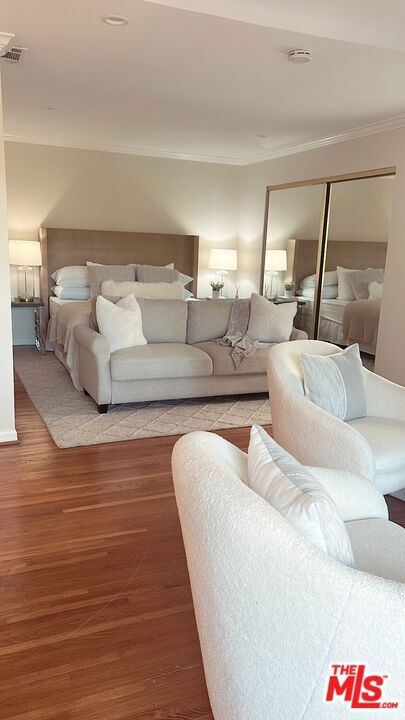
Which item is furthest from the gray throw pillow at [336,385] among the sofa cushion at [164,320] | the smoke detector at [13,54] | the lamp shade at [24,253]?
the lamp shade at [24,253]

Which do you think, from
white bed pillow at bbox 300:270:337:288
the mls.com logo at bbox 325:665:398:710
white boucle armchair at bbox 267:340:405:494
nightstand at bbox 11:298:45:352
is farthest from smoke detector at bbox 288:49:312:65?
nightstand at bbox 11:298:45:352

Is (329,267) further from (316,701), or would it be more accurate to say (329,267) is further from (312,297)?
(316,701)

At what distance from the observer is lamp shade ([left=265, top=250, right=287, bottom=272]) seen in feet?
21.6

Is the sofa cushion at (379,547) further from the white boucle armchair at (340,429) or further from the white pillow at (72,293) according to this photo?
the white pillow at (72,293)

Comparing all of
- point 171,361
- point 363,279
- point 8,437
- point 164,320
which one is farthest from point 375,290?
point 8,437

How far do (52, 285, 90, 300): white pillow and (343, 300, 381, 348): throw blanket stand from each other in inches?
110

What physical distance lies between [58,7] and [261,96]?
74.8 inches

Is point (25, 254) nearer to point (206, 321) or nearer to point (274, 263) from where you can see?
point (206, 321)

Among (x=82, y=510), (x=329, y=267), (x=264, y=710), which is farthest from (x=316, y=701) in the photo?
(x=329, y=267)

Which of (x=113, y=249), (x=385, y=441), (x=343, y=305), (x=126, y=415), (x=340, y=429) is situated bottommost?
(x=126, y=415)

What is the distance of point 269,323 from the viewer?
4996 millimetres

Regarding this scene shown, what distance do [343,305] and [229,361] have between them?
1666 mm

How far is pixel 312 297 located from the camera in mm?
6129

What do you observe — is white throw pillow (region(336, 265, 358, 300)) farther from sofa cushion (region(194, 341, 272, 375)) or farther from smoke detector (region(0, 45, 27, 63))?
smoke detector (region(0, 45, 27, 63))
